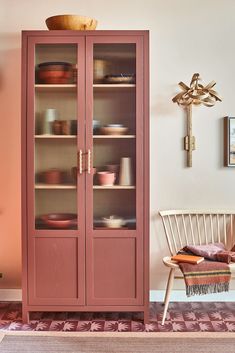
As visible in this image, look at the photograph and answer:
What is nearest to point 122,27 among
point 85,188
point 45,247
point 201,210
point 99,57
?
point 99,57

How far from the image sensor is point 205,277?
3.06 m

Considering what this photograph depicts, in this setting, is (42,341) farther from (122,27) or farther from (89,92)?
(122,27)

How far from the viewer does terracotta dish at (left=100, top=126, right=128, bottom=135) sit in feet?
10.5

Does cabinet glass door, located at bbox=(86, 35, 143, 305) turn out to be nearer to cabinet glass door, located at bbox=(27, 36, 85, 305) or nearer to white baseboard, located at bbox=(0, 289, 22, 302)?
cabinet glass door, located at bbox=(27, 36, 85, 305)

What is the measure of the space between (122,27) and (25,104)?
1101mm

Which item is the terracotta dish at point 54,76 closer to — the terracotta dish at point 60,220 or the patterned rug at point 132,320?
the terracotta dish at point 60,220

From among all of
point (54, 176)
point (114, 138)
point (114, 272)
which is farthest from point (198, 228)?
point (54, 176)

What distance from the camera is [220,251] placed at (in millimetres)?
3244

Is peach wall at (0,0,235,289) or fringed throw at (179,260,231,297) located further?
peach wall at (0,0,235,289)

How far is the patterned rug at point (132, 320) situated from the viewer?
3.07 metres

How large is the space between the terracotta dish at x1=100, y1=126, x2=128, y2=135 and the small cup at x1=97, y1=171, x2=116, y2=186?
0.96 feet

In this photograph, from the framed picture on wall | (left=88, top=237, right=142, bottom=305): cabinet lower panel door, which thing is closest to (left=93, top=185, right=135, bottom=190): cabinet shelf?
(left=88, top=237, right=142, bottom=305): cabinet lower panel door

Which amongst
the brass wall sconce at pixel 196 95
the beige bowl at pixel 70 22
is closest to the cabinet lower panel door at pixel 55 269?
the brass wall sconce at pixel 196 95

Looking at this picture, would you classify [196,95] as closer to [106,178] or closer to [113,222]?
[106,178]
